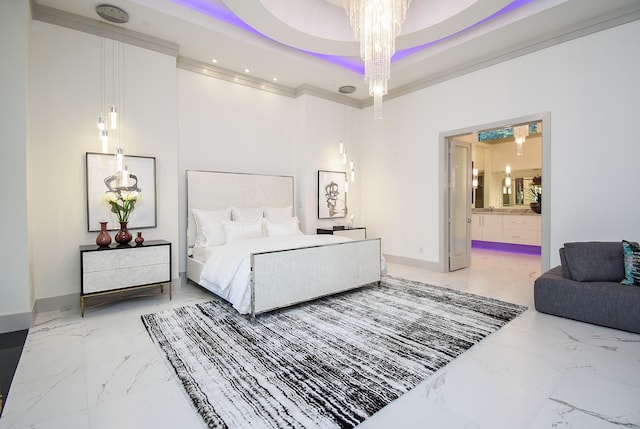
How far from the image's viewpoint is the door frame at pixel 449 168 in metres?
3.95

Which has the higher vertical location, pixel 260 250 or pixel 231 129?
Answer: pixel 231 129

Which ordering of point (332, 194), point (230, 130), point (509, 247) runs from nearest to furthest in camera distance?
1. point (230, 130)
2. point (332, 194)
3. point (509, 247)

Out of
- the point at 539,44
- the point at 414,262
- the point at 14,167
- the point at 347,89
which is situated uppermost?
the point at 347,89

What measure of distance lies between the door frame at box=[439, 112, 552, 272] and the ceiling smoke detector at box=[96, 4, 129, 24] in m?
4.55

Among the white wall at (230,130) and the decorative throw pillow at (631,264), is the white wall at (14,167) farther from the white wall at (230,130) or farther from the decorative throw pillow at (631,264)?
the decorative throw pillow at (631,264)

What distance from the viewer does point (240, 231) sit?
4285mm

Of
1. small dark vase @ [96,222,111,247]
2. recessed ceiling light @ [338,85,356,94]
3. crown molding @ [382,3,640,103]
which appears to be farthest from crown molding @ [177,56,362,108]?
small dark vase @ [96,222,111,247]

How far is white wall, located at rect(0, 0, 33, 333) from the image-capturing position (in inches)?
A: 113

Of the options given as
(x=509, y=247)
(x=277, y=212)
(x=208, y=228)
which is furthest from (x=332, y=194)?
(x=509, y=247)

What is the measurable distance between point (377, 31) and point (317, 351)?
3.10 metres

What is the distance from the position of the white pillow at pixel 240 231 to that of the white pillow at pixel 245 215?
28cm

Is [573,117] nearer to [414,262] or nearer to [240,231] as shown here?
[414,262]

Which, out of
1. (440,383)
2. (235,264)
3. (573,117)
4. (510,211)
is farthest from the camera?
(510,211)

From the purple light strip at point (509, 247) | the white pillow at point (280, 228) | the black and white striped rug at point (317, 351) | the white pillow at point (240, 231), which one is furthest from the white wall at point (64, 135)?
the purple light strip at point (509, 247)
